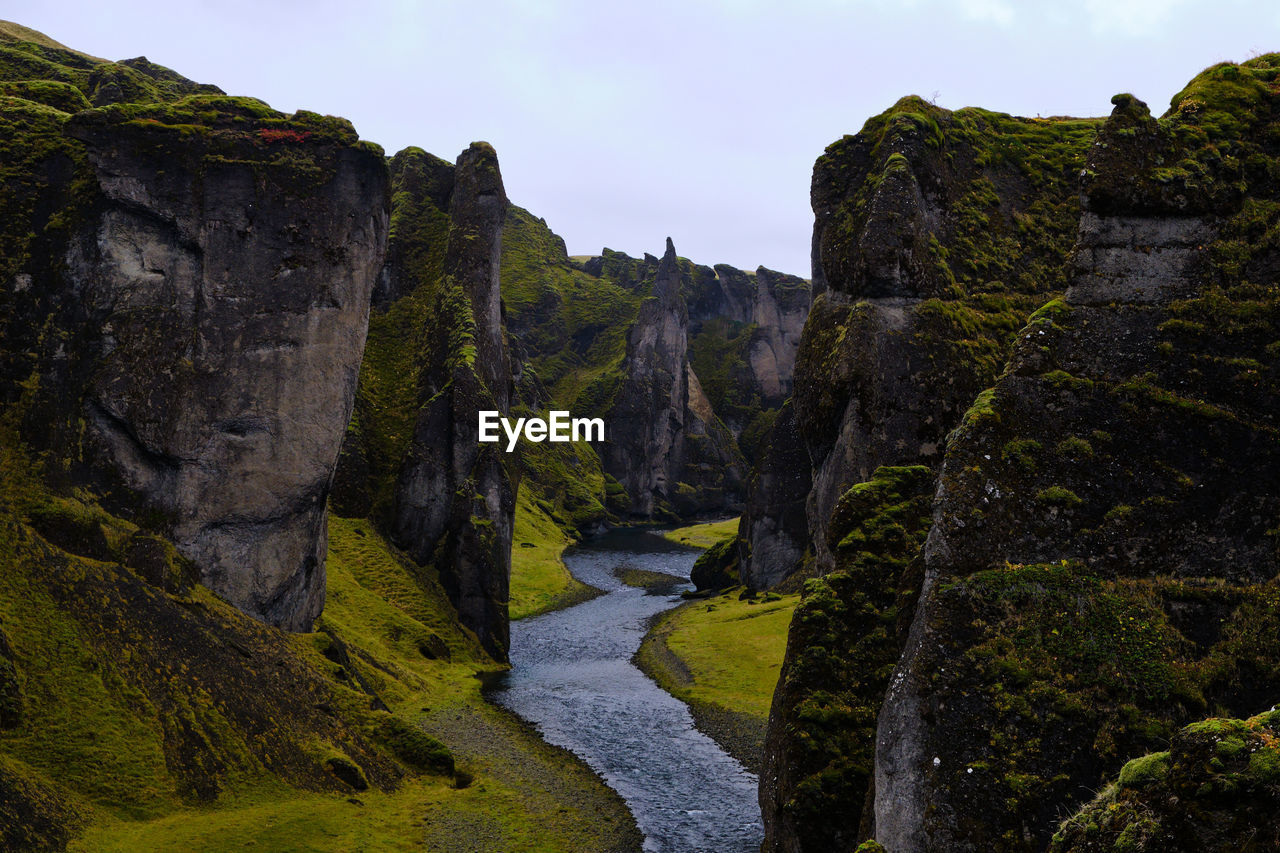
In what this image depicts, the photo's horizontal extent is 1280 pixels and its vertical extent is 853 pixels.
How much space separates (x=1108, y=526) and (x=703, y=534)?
15035 cm

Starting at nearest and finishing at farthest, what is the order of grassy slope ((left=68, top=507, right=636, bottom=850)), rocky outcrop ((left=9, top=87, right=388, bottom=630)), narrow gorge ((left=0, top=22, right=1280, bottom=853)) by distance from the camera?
narrow gorge ((left=0, top=22, right=1280, bottom=853))
grassy slope ((left=68, top=507, right=636, bottom=850))
rocky outcrop ((left=9, top=87, right=388, bottom=630))

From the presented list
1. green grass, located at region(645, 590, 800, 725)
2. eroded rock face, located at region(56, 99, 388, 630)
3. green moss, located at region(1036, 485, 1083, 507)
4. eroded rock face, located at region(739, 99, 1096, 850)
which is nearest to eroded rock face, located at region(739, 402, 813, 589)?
green grass, located at region(645, 590, 800, 725)

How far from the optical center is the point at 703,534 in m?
170

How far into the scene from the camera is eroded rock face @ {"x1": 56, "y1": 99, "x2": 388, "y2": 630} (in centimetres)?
4538

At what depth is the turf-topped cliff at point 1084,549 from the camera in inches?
742

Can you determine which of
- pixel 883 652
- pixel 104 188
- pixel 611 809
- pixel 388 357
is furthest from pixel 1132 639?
pixel 388 357

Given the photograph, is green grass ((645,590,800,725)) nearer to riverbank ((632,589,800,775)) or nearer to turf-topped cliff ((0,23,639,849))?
riverbank ((632,589,800,775))

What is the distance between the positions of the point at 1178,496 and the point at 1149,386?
2858 millimetres

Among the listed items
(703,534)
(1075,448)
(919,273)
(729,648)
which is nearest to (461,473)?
(729,648)

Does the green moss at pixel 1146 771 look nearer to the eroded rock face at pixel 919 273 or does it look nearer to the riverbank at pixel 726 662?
the eroded rock face at pixel 919 273

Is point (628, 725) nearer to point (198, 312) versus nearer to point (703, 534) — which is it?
point (198, 312)

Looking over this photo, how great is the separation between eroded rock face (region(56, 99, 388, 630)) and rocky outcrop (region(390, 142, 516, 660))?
20.1 m

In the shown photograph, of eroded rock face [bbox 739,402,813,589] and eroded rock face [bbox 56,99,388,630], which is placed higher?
eroded rock face [bbox 56,99,388,630]

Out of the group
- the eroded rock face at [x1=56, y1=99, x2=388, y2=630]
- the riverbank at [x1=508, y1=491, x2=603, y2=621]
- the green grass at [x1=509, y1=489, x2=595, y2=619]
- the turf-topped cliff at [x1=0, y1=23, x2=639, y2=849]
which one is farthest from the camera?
the green grass at [x1=509, y1=489, x2=595, y2=619]
